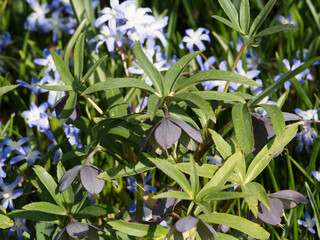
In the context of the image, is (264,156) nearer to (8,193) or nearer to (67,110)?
(67,110)

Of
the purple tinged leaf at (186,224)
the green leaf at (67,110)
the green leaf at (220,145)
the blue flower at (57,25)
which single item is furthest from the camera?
the blue flower at (57,25)

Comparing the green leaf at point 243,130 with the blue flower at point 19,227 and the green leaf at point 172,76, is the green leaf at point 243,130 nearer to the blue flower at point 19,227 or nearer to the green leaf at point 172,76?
the green leaf at point 172,76

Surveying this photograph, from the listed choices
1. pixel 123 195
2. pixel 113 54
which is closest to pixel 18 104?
pixel 113 54

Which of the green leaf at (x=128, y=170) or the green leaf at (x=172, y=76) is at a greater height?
the green leaf at (x=172, y=76)

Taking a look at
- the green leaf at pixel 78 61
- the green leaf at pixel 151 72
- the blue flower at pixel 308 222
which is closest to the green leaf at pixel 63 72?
the green leaf at pixel 78 61

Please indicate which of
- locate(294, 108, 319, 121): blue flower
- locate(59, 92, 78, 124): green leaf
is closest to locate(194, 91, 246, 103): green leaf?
locate(59, 92, 78, 124): green leaf

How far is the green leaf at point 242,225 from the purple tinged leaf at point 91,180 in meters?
0.26

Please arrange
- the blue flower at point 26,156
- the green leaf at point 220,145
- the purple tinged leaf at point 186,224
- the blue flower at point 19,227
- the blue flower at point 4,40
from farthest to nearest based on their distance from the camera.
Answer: the blue flower at point 4,40
the blue flower at point 26,156
the blue flower at point 19,227
the green leaf at point 220,145
the purple tinged leaf at point 186,224

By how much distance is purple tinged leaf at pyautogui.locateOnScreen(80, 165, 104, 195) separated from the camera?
1172 mm

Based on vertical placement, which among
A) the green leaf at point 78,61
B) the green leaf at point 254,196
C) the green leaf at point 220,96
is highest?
the green leaf at point 78,61

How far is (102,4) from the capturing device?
3.08 meters

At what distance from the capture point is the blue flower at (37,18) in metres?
2.63

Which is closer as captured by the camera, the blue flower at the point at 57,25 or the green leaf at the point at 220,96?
the green leaf at the point at 220,96

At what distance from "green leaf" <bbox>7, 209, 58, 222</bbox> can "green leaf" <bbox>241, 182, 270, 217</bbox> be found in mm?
550
